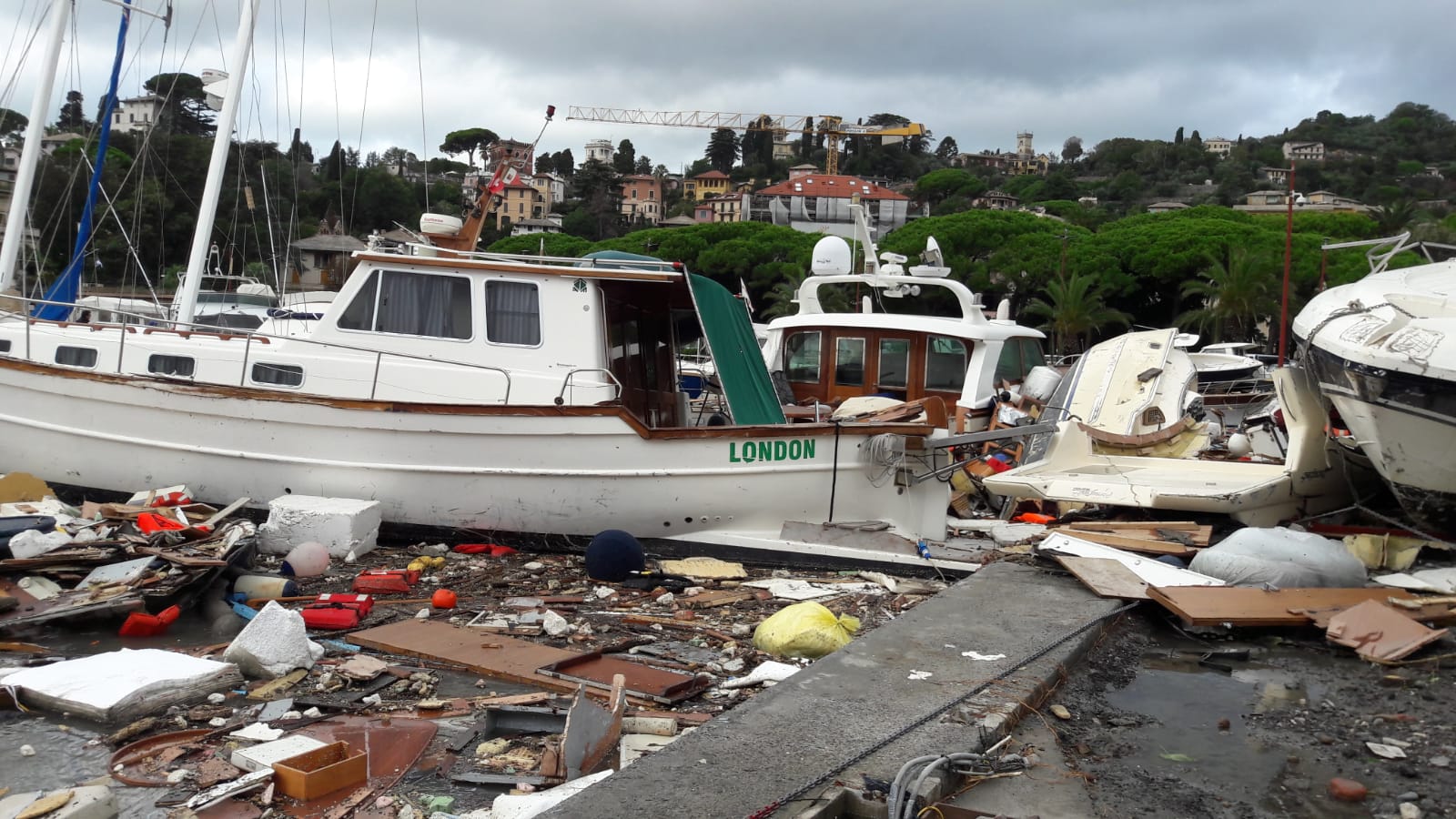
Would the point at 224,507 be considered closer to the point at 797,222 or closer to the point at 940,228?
the point at 940,228

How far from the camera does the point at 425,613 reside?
276 inches

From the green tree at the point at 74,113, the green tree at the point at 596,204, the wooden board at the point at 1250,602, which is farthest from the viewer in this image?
the green tree at the point at 596,204

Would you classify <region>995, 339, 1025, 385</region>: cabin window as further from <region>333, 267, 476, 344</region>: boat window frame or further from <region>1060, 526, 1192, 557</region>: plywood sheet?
<region>333, 267, 476, 344</region>: boat window frame

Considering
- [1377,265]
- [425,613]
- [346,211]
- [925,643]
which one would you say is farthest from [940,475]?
[346,211]

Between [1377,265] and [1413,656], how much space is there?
537 centimetres

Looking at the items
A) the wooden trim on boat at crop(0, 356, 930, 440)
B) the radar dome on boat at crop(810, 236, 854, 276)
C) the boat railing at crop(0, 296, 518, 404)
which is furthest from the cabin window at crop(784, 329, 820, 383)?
the boat railing at crop(0, 296, 518, 404)

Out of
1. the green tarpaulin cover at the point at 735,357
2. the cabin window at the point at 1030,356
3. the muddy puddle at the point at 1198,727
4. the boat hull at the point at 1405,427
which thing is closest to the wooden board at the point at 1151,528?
the boat hull at the point at 1405,427

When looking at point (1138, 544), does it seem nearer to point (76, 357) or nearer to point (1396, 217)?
point (76, 357)

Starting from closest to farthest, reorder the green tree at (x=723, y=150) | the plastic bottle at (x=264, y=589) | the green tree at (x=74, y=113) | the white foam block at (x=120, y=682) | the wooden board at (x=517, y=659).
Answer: the white foam block at (x=120, y=682), the wooden board at (x=517, y=659), the plastic bottle at (x=264, y=589), the green tree at (x=74, y=113), the green tree at (x=723, y=150)

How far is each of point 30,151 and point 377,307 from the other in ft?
20.7

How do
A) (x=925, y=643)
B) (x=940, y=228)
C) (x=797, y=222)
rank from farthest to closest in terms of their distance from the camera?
(x=797, y=222)
(x=940, y=228)
(x=925, y=643)

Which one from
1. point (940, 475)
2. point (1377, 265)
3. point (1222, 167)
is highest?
point (1222, 167)

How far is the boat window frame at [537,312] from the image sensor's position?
29.7 feet

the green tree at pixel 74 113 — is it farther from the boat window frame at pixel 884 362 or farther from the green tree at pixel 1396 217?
the green tree at pixel 1396 217
